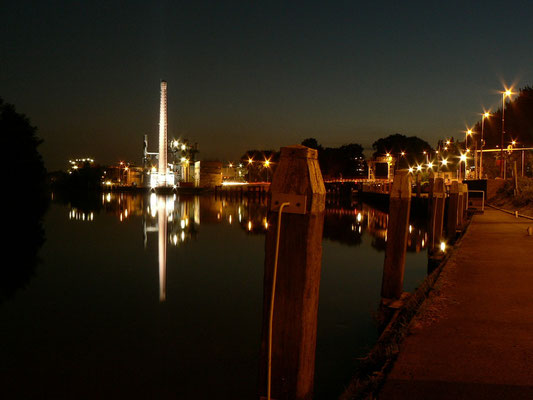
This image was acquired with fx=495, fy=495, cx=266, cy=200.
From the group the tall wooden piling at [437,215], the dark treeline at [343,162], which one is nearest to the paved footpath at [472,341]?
the tall wooden piling at [437,215]

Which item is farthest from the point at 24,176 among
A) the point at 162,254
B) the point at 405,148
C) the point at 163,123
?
the point at 405,148

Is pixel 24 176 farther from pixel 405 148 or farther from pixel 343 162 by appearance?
pixel 405 148

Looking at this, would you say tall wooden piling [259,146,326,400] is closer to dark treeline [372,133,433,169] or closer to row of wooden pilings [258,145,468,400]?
row of wooden pilings [258,145,468,400]

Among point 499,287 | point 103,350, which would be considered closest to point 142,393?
point 103,350

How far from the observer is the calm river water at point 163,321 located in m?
7.89

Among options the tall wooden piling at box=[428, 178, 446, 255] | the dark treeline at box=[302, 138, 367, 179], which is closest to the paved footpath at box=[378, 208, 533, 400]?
the tall wooden piling at box=[428, 178, 446, 255]

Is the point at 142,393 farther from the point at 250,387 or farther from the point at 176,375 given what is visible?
the point at 250,387

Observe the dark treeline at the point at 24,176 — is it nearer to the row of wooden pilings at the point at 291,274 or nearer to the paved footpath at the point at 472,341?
the paved footpath at the point at 472,341

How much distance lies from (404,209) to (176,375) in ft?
17.9

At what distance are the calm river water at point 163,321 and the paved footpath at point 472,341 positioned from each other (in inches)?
89.4

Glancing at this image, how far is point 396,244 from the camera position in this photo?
9.84 m

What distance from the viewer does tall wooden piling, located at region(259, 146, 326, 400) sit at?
13.0ft

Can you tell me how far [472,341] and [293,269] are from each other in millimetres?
2534

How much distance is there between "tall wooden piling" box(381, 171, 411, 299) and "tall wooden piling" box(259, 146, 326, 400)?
6.04 m
